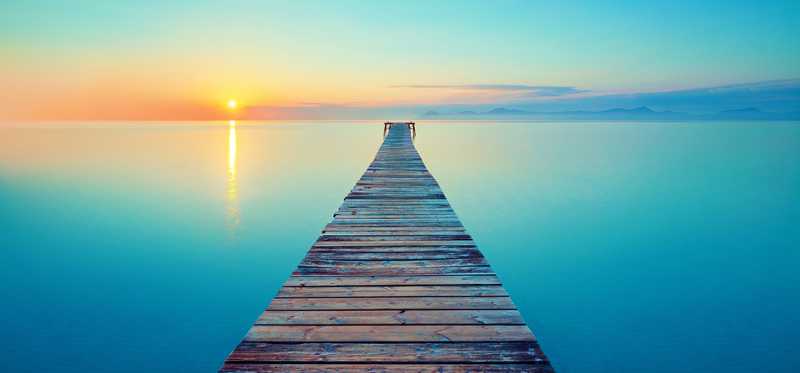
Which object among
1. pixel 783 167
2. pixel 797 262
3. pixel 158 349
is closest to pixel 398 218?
pixel 158 349

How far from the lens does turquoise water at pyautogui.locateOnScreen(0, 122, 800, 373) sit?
5.75 metres

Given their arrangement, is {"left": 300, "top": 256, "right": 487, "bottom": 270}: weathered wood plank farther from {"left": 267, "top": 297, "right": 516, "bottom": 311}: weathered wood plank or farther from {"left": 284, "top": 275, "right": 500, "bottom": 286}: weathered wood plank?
{"left": 267, "top": 297, "right": 516, "bottom": 311}: weathered wood plank

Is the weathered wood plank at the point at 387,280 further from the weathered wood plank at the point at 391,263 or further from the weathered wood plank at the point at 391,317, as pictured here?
the weathered wood plank at the point at 391,317

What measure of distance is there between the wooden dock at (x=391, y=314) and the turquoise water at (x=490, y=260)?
2.71m

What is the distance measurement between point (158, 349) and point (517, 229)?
9.01 m

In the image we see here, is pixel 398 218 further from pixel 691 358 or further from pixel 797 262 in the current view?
pixel 797 262

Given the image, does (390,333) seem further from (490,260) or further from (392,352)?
(490,260)

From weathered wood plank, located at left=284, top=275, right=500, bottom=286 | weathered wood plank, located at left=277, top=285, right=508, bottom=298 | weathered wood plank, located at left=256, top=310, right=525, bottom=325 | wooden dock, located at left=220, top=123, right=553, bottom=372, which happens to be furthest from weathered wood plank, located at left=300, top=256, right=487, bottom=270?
weathered wood plank, located at left=256, top=310, right=525, bottom=325

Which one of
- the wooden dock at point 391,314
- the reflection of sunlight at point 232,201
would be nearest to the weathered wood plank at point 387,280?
the wooden dock at point 391,314

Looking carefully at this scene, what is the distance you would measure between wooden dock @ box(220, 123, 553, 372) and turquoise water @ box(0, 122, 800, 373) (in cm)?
271

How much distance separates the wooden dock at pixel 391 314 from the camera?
7.82 ft

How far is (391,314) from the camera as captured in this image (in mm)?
2949

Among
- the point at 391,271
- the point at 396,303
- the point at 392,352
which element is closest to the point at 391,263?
the point at 391,271

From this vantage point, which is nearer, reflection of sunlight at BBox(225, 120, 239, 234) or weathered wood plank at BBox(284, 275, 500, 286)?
weathered wood plank at BBox(284, 275, 500, 286)
